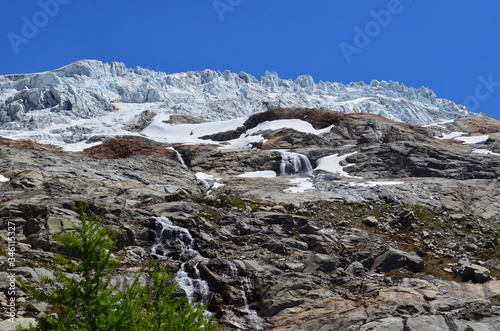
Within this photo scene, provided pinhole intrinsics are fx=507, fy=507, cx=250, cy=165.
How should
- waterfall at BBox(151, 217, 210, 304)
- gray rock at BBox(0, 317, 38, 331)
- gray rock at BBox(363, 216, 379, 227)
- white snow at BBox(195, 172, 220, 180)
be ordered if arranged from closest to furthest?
gray rock at BBox(0, 317, 38, 331)
waterfall at BBox(151, 217, 210, 304)
gray rock at BBox(363, 216, 379, 227)
white snow at BBox(195, 172, 220, 180)

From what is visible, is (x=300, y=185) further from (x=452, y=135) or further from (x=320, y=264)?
(x=452, y=135)

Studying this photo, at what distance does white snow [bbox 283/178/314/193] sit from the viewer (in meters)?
64.9

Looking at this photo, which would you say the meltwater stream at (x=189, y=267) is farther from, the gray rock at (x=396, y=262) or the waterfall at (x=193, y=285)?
the gray rock at (x=396, y=262)

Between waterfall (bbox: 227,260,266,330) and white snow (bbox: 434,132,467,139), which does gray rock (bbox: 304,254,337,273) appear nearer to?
waterfall (bbox: 227,260,266,330)

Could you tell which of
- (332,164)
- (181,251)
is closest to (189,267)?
(181,251)

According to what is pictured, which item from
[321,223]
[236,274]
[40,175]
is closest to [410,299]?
[236,274]

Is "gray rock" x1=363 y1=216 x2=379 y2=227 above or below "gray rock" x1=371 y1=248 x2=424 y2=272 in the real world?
above

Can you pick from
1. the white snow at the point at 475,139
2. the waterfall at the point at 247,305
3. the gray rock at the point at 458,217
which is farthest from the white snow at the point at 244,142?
the waterfall at the point at 247,305

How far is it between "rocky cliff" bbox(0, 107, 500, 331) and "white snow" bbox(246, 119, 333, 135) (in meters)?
11.3

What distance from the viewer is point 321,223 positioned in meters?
49.2

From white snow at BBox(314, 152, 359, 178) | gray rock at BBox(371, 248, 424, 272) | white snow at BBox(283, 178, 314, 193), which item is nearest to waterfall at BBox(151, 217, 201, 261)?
gray rock at BBox(371, 248, 424, 272)

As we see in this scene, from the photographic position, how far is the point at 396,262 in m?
38.6

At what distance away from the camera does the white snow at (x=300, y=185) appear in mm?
64938

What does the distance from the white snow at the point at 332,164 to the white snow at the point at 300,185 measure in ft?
21.1
